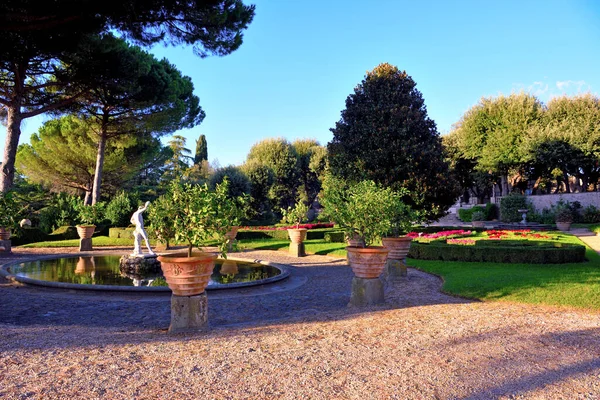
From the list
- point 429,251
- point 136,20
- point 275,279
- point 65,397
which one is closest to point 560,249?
point 429,251

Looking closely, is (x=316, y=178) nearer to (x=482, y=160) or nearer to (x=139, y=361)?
(x=482, y=160)

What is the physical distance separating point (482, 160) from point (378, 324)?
123 ft

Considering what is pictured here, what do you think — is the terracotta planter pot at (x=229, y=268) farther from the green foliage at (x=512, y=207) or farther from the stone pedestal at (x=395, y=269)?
the green foliage at (x=512, y=207)

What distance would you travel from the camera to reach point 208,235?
18.7 feet

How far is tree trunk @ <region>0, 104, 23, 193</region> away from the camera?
17.4m

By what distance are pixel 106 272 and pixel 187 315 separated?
6989 mm

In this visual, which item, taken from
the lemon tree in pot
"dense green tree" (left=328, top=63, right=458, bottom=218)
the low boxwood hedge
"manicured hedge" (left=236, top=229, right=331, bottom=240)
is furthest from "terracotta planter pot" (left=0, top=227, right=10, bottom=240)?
the low boxwood hedge

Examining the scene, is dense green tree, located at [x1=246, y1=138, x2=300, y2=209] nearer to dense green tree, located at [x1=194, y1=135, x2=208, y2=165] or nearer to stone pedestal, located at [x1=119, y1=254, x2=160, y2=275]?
dense green tree, located at [x1=194, y1=135, x2=208, y2=165]

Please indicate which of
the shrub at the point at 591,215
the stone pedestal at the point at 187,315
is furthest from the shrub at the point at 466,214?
the stone pedestal at the point at 187,315

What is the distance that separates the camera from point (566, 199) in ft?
110

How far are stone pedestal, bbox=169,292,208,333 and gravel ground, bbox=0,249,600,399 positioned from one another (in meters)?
0.23

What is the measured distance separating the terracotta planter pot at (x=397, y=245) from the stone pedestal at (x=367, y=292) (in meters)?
3.06

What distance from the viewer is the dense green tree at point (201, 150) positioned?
56750 mm

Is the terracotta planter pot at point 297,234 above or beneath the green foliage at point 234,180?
beneath
